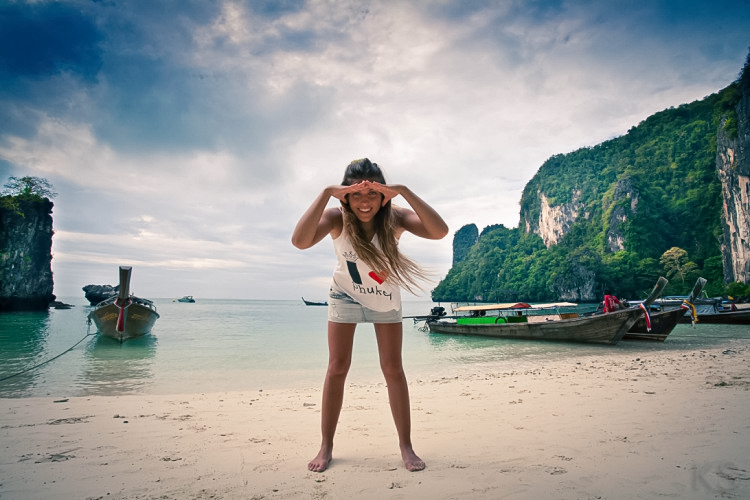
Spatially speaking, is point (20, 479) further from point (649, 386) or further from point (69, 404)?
point (649, 386)

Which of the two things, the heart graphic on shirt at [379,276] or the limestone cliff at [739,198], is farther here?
the limestone cliff at [739,198]

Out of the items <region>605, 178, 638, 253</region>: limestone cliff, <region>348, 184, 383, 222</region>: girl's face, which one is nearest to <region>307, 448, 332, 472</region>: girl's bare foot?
<region>348, 184, 383, 222</region>: girl's face

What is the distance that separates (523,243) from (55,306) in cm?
10752

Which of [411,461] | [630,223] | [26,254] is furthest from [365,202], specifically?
[630,223]

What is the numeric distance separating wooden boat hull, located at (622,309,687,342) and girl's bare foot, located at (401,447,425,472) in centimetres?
1468

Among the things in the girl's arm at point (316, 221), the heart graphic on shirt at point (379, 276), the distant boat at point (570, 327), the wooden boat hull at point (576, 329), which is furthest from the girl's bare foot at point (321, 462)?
the wooden boat hull at point (576, 329)

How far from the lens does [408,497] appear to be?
1.79 m

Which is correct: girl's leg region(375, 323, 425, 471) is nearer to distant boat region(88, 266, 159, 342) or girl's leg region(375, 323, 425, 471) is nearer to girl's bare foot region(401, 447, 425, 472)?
girl's bare foot region(401, 447, 425, 472)

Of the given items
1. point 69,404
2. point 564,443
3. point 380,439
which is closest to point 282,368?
point 69,404

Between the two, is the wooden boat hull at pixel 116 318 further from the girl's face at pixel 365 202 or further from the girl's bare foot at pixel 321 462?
the girl's face at pixel 365 202

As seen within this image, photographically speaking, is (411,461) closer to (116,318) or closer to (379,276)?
(379,276)

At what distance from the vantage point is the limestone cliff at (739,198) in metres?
39.1

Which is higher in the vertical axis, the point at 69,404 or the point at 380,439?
the point at 380,439

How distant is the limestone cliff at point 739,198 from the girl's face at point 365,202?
52.5 metres
